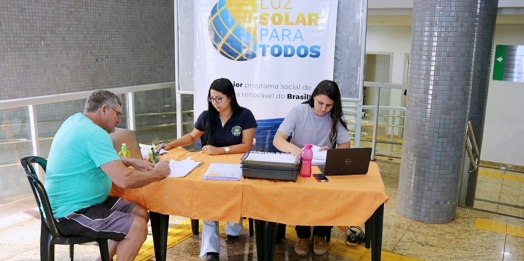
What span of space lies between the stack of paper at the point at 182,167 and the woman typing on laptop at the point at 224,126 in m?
0.30

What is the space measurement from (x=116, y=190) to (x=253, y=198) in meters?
0.89

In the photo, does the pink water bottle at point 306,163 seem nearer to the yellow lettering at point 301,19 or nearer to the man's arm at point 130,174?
the man's arm at point 130,174

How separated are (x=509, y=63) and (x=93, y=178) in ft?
21.7

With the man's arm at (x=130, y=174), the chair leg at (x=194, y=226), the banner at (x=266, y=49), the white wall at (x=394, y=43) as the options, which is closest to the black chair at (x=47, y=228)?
the man's arm at (x=130, y=174)

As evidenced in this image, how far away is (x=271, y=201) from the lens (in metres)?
2.47

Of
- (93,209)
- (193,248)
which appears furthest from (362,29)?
(93,209)

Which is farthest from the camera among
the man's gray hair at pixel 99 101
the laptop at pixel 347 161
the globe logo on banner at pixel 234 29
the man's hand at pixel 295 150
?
the globe logo on banner at pixel 234 29

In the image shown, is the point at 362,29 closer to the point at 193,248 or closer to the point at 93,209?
the point at 193,248

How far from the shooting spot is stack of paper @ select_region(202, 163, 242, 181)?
2551 mm

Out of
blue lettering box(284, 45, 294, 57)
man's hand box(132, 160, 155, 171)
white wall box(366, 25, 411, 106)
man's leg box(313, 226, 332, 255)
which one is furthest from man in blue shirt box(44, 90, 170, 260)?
white wall box(366, 25, 411, 106)

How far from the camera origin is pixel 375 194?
7.88ft

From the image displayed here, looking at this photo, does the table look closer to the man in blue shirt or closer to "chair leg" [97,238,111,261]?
A: the man in blue shirt

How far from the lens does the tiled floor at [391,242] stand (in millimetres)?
3199

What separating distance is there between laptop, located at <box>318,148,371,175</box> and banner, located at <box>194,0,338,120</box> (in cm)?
134
